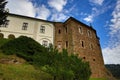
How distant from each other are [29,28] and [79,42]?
42.0 ft

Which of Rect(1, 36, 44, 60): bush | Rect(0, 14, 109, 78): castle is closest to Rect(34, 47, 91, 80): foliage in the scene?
Rect(1, 36, 44, 60): bush

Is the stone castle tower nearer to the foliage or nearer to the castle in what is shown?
the castle

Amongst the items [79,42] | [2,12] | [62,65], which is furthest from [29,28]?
[62,65]

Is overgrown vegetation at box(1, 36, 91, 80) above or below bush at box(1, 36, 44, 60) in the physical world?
below

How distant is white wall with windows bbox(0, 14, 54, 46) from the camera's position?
109 feet

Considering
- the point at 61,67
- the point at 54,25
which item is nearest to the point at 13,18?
the point at 54,25

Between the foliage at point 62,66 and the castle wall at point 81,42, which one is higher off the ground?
the castle wall at point 81,42

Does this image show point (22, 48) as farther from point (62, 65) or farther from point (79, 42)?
point (79, 42)

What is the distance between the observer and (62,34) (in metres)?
35.8

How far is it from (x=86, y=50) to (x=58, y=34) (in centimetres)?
827

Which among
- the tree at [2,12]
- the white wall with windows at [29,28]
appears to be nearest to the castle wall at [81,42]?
the white wall with windows at [29,28]

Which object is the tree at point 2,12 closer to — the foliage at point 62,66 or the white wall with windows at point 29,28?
the foliage at point 62,66

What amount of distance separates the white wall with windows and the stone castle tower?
2082 mm

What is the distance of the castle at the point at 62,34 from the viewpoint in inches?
1275
